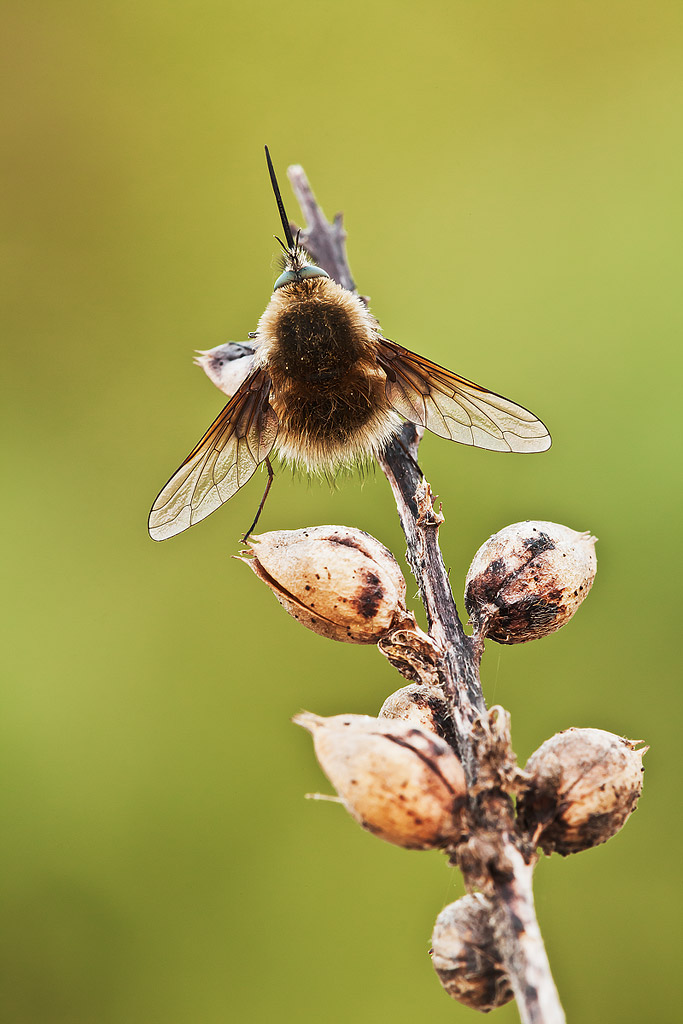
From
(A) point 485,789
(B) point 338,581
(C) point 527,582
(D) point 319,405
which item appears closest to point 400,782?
(A) point 485,789

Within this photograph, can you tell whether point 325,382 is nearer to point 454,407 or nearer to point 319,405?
point 319,405

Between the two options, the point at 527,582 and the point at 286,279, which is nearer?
the point at 527,582

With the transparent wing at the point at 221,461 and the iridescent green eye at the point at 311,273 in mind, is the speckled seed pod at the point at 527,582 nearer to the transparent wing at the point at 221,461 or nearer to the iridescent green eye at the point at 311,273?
the transparent wing at the point at 221,461

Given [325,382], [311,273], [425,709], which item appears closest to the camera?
[425,709]

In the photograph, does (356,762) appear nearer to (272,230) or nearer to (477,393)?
(477,393)

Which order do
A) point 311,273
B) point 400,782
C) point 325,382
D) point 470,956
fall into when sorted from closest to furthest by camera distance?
point 400,782 < point 470,956 < point 325,382 < point 311,273

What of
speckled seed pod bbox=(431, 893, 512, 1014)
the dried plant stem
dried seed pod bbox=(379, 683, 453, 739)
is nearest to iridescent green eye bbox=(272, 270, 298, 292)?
the dried plant stem

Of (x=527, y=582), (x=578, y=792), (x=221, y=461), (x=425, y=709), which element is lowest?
(x=578, y=792)

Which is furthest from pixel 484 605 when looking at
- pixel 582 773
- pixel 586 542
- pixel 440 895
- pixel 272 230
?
pixel 272 230
